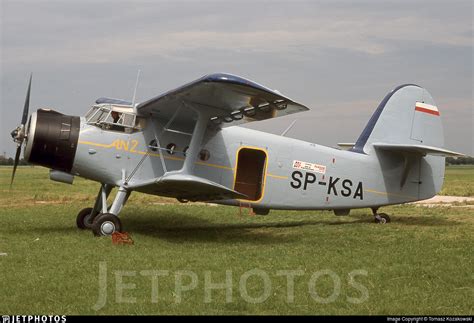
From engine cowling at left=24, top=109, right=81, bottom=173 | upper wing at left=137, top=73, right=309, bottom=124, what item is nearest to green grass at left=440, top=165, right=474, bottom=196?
upper wing at left=137, top=73, right=309, bottom=124

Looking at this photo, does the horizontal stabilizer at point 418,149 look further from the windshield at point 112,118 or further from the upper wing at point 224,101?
the windshield at point 112,118

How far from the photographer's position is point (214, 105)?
10.3 meters

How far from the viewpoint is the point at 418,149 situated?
12641 mm

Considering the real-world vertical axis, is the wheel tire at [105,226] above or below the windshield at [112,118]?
below

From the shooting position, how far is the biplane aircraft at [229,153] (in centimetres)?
1022

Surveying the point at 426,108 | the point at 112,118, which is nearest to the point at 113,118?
the point at 112,118

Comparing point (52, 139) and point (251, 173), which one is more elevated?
point (52, 139)

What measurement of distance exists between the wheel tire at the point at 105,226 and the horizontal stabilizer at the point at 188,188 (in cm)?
83

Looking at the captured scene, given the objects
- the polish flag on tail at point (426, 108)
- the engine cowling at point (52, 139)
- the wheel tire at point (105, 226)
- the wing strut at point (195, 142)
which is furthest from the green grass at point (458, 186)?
the engine cowling at point (52, 139)

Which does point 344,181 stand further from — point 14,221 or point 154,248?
point 14,221

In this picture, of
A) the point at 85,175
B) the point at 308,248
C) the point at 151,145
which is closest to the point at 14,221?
the point at 85,175

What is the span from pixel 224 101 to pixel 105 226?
3.27 m

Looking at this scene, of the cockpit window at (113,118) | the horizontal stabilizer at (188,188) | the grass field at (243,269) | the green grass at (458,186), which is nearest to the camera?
the grass field at (243,269)

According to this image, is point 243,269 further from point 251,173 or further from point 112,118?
point 251,173
